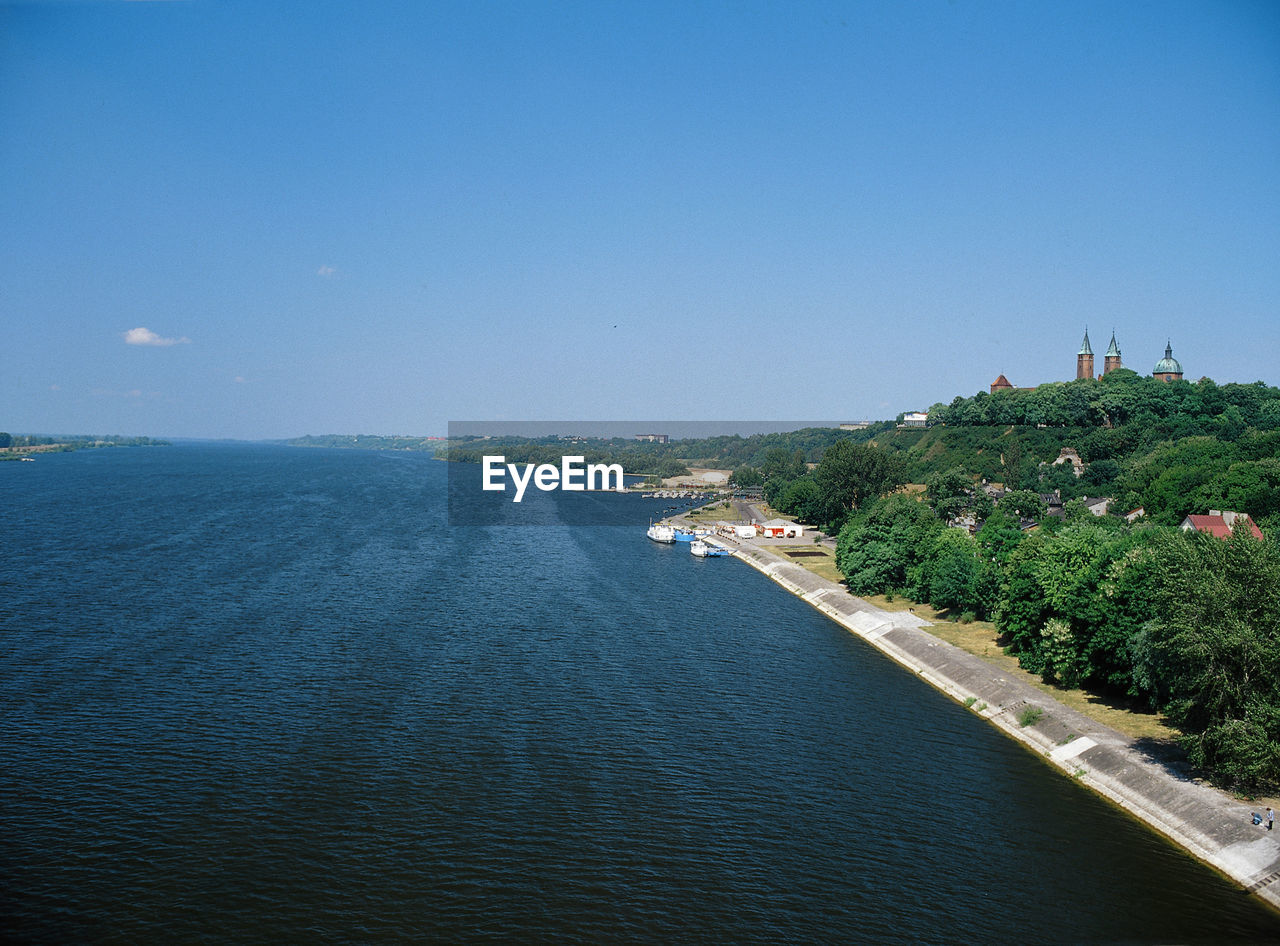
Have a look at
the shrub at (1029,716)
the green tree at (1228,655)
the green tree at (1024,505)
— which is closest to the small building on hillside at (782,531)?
the green tree at (1024,505)

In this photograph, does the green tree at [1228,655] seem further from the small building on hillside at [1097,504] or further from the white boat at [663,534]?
the white boat at [663,534]

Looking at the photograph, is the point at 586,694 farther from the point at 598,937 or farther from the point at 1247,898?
the point at 1247,898

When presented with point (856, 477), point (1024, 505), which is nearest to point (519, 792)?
point (1024, 505)

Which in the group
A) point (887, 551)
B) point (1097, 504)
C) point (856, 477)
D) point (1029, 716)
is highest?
point (856, 477)

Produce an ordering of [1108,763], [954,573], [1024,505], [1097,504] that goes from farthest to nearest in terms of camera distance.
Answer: [1097,504] < [1024,505] < [954,573] < [1108,763]

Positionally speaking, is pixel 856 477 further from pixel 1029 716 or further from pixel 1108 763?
pixel 1108 763

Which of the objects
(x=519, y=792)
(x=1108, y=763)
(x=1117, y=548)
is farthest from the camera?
(x=1117, y=548)

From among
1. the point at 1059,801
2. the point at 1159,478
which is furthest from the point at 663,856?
the point at 1159,478
